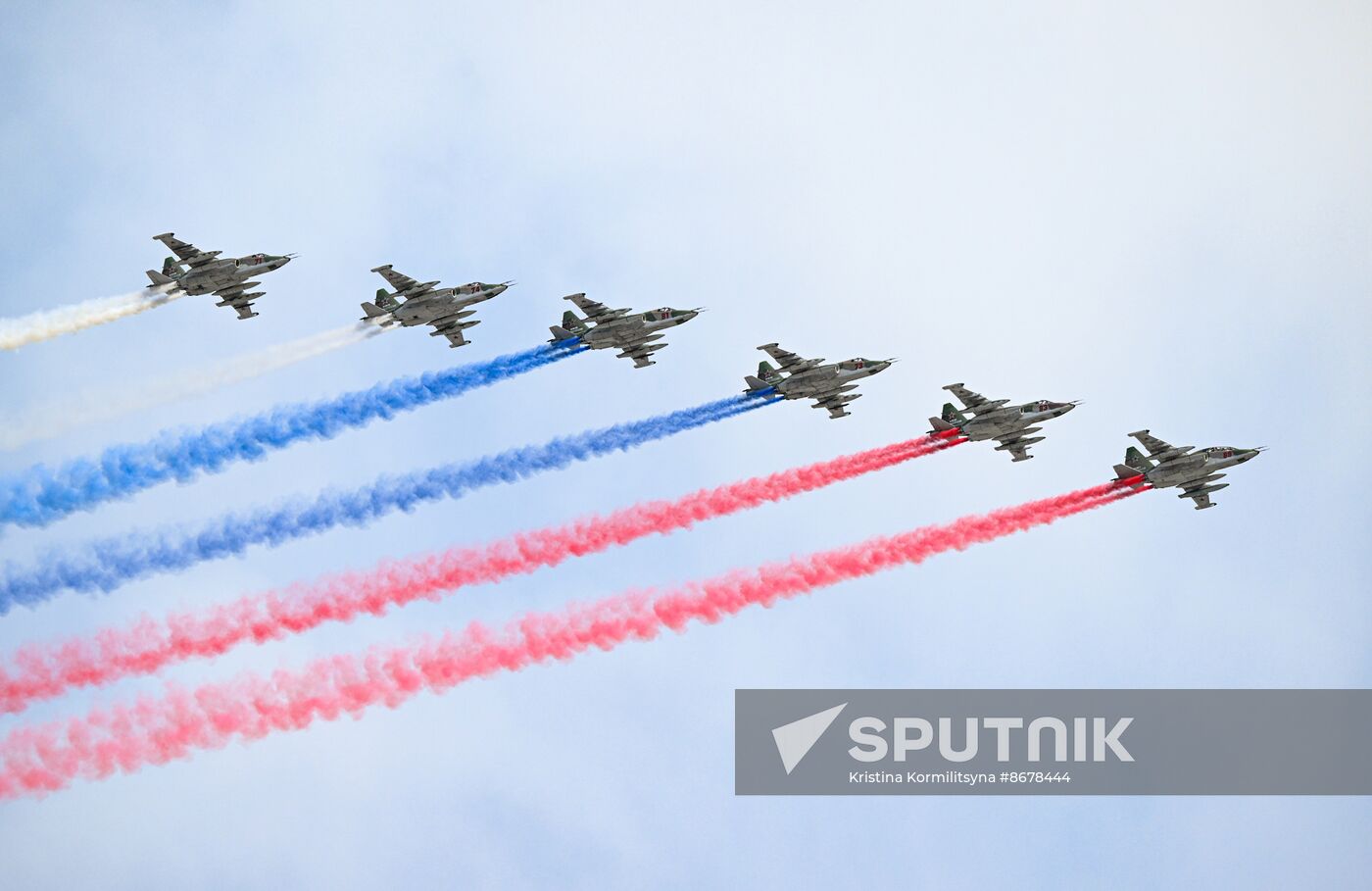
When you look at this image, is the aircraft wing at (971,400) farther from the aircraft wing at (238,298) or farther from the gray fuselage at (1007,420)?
the aircraft wing at (238,298)

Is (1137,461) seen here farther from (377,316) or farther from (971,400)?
(377,316)

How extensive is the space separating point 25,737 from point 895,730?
37.8 meters

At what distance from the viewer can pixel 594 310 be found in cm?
10319

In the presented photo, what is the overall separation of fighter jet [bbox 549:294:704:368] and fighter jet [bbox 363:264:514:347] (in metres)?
3.86

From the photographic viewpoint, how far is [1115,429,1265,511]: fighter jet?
105 metres

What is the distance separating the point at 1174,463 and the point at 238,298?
48095mm

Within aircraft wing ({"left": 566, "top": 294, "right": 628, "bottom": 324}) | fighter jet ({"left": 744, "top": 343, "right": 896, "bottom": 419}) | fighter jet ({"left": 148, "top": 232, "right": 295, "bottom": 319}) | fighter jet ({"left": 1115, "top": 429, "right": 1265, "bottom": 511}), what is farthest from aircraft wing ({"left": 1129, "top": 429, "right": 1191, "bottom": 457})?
fighter jet ({"left": 148, "top": 232, "right": 295, "bottom": 319})

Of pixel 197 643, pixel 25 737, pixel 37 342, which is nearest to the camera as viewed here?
pixel 25 737

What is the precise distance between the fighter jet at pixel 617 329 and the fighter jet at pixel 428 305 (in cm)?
386

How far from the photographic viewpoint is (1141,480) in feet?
346

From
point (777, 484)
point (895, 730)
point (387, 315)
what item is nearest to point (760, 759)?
point (895, 730)

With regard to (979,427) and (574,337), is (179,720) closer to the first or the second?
(574,337)

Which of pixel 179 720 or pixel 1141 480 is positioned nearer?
pixel 179 720

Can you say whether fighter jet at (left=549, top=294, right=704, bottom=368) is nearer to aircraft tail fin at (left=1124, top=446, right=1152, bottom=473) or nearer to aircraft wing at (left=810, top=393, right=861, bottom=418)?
aircraft wing at (left=810, top=393, right=861, bottom=418)
